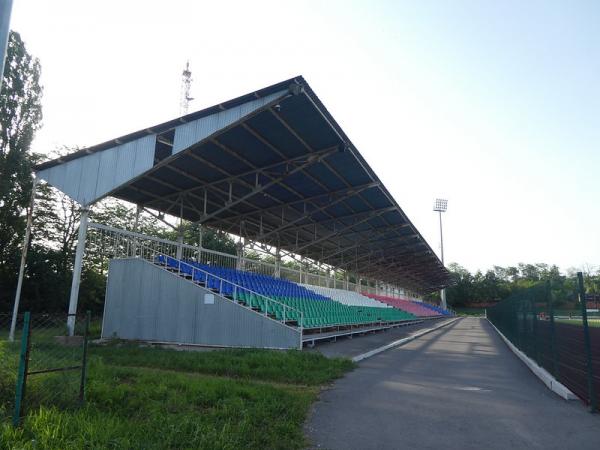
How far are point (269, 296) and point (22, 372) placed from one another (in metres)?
12.1

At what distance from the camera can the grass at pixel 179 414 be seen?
380 cm

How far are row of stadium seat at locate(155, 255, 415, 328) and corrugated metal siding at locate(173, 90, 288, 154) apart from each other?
4574 millimetres

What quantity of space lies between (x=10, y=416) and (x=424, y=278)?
194 feet

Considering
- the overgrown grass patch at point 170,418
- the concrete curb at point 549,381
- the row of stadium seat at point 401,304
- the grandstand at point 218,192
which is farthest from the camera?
the row of stadium seat at point 401,304

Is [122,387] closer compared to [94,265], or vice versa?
[122,387]

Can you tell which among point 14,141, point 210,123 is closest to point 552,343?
point 210,123

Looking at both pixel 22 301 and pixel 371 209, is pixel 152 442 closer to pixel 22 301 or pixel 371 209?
pixel 371 209

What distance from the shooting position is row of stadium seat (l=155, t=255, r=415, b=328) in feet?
45.8

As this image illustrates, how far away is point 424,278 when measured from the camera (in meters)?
58.9

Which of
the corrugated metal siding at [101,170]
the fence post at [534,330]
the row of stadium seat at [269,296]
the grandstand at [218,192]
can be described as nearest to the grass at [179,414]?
the grandstand at [218,192]

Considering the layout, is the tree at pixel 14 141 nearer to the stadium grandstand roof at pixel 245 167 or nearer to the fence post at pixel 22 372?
the stadium grandstand roof at pixel 245 167

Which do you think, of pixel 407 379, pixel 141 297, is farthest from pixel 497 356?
pixel 141 297

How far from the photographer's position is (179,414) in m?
4.75

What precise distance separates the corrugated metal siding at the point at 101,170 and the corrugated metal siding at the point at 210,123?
4.34 feet
